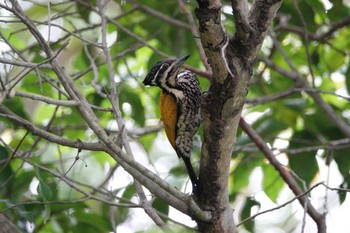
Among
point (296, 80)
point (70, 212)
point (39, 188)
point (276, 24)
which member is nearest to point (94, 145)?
point (39, 188)

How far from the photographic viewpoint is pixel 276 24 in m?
5.21

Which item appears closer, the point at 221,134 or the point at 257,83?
the point at 221,134

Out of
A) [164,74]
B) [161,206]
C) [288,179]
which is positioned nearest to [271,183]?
[288,179]

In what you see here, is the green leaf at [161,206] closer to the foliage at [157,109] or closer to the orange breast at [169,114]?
the foliage at [157,109]

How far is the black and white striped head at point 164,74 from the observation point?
3578 millimetres

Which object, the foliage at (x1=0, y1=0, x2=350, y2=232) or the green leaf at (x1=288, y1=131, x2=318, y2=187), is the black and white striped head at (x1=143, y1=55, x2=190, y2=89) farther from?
the green leaf at (x1=288, y1=131, x2=318, y2=187)

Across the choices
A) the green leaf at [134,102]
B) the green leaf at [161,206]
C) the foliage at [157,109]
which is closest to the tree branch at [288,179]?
the foliage at [157,109]

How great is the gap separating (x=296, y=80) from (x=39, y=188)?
6.32 ft

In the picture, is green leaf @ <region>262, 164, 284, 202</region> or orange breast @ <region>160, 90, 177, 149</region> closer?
orange breast @ <region>160, 90, 177, 149</region>

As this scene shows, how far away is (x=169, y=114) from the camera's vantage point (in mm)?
3600

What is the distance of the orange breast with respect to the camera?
359cm

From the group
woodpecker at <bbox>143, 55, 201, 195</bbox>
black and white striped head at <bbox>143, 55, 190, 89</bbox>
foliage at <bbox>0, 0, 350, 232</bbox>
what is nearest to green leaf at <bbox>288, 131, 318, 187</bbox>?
foliage at <bbox>0, 0, 350, 232</bbox>

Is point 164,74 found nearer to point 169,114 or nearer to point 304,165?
point 169,114

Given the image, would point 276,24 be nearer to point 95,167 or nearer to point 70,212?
point 95,167
